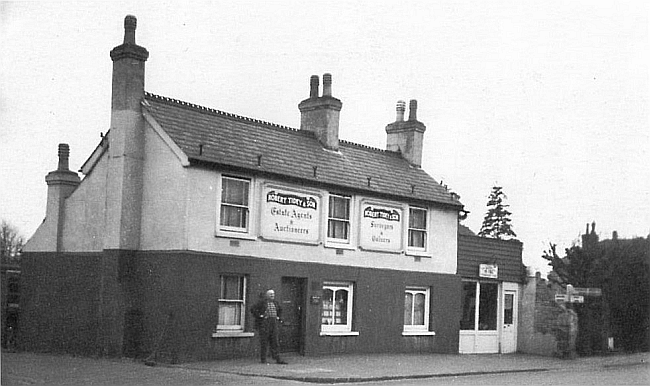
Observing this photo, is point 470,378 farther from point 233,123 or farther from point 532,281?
point 532,281

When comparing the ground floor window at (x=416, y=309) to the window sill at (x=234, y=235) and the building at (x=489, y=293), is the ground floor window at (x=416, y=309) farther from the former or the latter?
the window sill at (x=234, y=235)

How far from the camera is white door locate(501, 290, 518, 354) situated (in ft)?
98.2

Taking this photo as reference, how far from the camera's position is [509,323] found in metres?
30.2

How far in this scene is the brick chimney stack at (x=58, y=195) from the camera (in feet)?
78.5

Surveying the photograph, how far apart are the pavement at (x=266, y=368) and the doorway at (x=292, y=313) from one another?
439 mm

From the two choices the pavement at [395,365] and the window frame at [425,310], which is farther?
the window frame at [425,310]

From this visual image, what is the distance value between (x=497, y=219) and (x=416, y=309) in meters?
59.3

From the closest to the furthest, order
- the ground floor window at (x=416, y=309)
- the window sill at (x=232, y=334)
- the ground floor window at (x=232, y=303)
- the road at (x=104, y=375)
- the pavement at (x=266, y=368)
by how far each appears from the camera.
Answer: the road at (x=104, y=375)
the pavement at (x=266, y=368)
the window sill at (x=232, y=334)
the ground floor window at (x=232, y=303)
the ground floor window at (x=416, y=309)

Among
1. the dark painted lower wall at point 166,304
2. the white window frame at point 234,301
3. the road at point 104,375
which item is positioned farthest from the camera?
the white window frame at point 234,301

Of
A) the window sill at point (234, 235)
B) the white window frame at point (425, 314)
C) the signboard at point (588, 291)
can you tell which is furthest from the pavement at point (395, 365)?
the window sill at point (234, 235)

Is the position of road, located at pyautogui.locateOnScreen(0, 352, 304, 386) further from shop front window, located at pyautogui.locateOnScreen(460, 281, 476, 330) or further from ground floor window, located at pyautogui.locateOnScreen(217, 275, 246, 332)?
shop front window, located at pyautogui.locateOnScreen(460, 281, 476, 330)

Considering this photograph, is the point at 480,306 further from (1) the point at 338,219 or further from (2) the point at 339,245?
(1) the point at 338,219

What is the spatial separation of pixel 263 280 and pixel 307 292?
169 cm

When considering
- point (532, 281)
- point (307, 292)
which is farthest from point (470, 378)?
point (532, 281)
